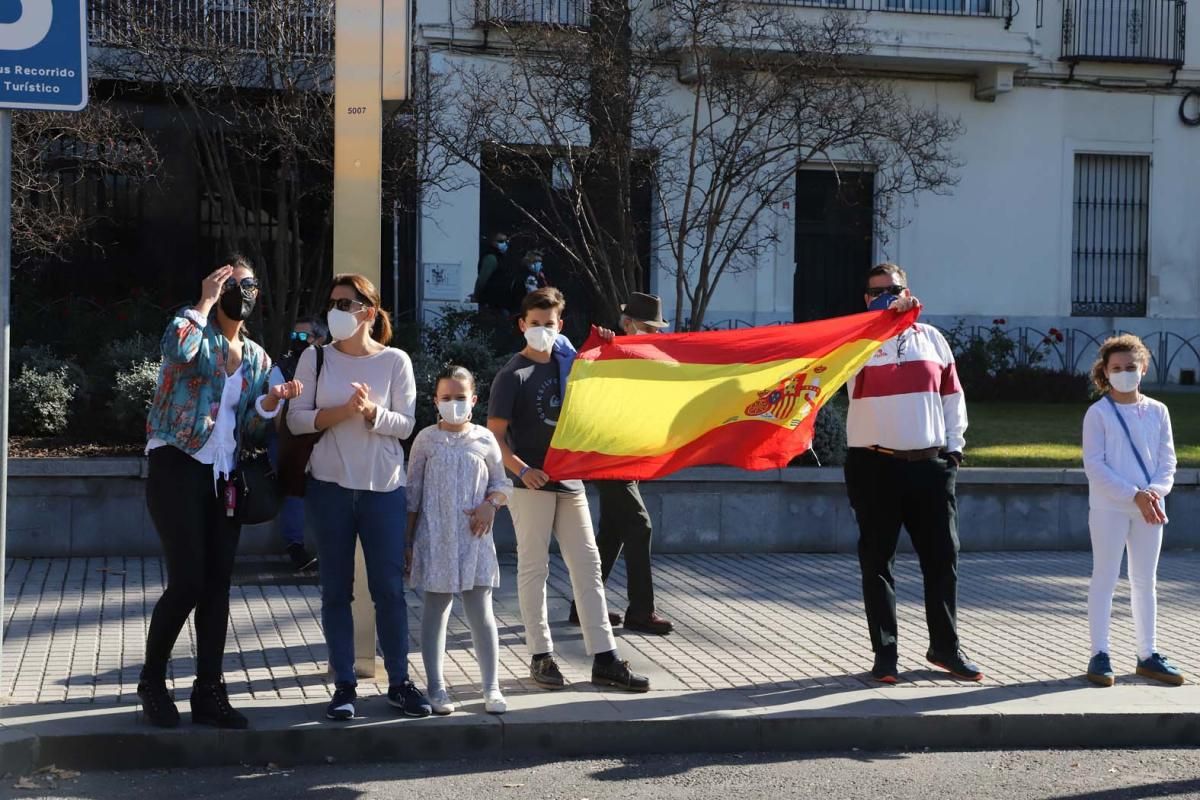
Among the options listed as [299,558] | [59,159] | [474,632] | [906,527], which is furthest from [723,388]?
[59,159]

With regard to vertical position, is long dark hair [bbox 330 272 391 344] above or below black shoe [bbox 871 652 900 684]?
above

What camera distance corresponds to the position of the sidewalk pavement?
5984mm

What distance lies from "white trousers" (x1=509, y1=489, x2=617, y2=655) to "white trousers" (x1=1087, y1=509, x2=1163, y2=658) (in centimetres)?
239

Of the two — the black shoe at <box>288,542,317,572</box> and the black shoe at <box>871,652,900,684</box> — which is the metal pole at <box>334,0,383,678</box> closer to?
the black shoe at <box>871,652,900,684</box>

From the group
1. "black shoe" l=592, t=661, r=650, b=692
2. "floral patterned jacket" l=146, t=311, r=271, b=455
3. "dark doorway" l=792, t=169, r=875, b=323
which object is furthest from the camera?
"dark doorway" l=792, t=169, r=875, b=323

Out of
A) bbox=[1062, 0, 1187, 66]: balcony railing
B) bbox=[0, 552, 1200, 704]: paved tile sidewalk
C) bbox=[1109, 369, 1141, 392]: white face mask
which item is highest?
bbox=[1062, 0, 1187, 66]: balcony railing

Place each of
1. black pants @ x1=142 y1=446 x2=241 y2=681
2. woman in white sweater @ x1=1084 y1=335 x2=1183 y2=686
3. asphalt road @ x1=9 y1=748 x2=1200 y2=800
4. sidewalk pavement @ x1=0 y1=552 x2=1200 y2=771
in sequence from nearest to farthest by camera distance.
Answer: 1. asphalt road @ x1=9 y1=748 x2=1200 y2=800
2. black pants @ x1=142 y1=446 x2=241 y2=681
3. sidewalk pavement @ x1=0 y1=552 x2=1200 y2=771
4. woman in white sweater @ x1=1084 y1=335 x2=1183 y2=686

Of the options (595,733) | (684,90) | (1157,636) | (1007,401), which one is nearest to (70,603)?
(595,733)

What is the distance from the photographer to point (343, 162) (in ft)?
23.4

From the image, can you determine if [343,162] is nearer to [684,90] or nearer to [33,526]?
[33,526]

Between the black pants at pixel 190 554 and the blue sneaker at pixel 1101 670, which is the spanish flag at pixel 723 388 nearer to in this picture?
the blue sneaker at pixel 1101 670

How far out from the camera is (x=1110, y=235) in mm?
22312

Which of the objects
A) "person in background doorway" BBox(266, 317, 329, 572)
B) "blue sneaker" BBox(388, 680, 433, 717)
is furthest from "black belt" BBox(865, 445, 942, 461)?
"person in background doorway" BBox(266, 317, 329, 572)

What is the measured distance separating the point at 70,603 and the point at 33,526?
5.82 feet
